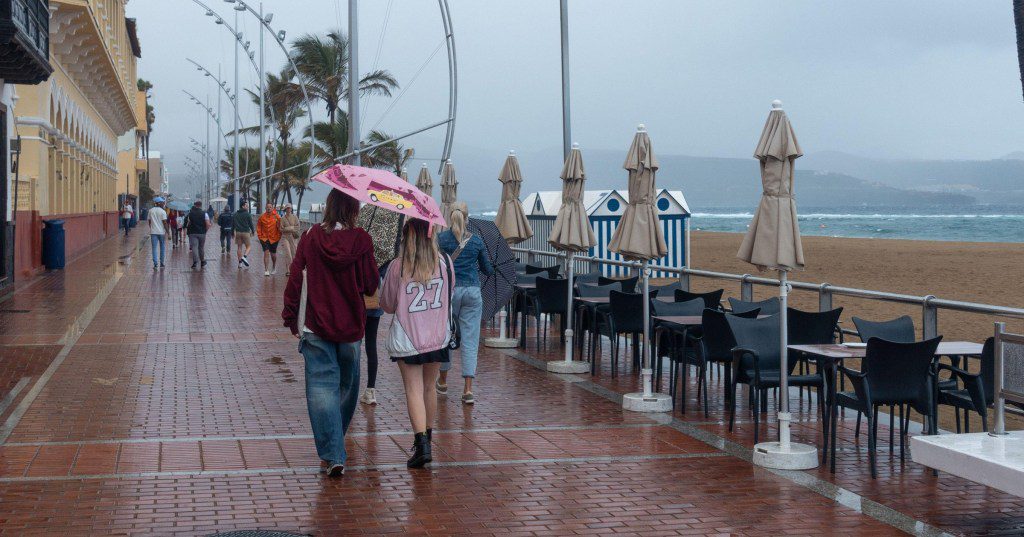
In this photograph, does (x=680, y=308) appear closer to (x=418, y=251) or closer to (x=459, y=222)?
(x=459, y=222)

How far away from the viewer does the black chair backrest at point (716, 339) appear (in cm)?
927

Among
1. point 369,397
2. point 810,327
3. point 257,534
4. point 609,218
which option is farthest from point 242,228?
point 257,534

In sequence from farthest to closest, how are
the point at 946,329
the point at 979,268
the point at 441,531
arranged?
the point at 979,268 < the point at 946,329 < the point at 441,531

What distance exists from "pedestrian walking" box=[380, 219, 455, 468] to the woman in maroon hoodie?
0.95 ft

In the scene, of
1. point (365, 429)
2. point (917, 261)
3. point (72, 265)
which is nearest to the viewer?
point (365, 429)

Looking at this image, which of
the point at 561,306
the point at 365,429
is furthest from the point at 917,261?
the point at 365,429

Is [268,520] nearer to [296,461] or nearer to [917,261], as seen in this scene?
[296,461]

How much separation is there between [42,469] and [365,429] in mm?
2373

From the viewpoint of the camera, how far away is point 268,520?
6.02m

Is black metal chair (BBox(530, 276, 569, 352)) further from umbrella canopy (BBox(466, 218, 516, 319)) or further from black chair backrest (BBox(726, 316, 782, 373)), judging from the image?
black chair backrest (BBox(726, 316, 782, 373))

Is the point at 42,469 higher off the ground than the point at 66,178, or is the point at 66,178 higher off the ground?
the point at 66,178

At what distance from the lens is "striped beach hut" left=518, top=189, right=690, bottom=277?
80.8 feet

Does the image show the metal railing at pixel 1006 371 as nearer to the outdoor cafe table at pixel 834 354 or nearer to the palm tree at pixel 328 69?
the outdoor cafe table at pixel 834 354

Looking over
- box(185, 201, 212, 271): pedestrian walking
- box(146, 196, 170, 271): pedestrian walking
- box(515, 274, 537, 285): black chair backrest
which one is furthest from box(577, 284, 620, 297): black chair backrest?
box(146, 196, 170, 271): pedestrian walking
